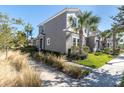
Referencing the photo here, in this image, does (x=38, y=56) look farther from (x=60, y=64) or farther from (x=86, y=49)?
(x=86, y=49)

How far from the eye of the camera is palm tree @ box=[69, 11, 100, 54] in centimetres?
722

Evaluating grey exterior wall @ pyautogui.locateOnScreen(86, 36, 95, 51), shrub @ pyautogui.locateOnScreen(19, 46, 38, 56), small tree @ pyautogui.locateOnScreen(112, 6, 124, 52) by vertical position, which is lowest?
shrub @ pyautogui.locateOnScreen(19, 46, 38, 56)

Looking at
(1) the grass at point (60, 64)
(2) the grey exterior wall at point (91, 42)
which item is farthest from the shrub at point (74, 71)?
(2) the grey exterior wall at point (91, 42)

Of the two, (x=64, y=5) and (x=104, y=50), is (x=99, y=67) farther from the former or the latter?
(x=64, y=5)

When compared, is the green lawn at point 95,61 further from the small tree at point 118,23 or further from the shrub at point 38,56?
the shrub at point 38,56

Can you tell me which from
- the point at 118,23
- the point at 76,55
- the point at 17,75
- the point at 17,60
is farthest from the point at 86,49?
the point at 17,75

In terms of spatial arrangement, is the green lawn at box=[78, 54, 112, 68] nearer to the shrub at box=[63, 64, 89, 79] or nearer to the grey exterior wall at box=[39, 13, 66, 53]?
the shrub at box=[63, 64, 89, 79]

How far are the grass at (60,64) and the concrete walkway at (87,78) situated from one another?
149mm

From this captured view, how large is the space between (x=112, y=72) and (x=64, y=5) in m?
2.52

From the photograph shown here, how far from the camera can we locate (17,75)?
18.5 feet

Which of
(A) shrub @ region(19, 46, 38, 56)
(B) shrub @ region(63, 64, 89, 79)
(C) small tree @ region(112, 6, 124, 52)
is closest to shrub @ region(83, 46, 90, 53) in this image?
(B) shrub @ region(63, 64, 89, 79)

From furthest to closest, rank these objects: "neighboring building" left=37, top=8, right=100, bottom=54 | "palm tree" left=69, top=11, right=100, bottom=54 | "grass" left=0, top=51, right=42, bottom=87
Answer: "neighboring building" left=37, top=8, right=100, bottom=54 < "palm tree" left=69, top=11, right=100, bottom=54 < "grass" left=0, top=51, right=42, bottom=87

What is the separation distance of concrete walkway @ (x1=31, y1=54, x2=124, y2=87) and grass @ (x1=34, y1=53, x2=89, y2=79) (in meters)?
0.15
